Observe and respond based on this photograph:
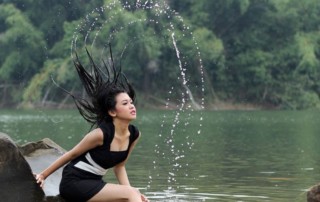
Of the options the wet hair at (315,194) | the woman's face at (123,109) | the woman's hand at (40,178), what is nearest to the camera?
the woman's face at (123,109)

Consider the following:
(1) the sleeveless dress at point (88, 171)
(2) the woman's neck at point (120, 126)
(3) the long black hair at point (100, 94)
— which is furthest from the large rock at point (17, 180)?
(2) the woman's neck at point (120, 126)

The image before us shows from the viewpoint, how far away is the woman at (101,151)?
25.1ft

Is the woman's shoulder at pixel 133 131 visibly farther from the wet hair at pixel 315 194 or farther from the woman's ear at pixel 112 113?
the wet hair at pixel 315 194

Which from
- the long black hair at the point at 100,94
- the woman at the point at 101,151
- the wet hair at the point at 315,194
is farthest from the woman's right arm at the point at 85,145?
the wet hair at the point at 315,194

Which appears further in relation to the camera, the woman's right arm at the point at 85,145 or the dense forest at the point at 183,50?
the dense forest at the point at 183,50

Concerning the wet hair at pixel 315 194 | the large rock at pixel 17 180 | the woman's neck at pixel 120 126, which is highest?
the woman's neck at pixel 120 126

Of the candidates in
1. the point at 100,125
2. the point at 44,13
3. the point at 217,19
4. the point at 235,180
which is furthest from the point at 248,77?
the point at 100,125

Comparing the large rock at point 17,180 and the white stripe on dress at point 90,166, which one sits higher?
the white stripe on dress at point 90,166

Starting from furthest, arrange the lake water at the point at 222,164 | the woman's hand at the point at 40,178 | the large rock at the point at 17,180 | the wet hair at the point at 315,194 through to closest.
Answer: the lake water at the point at 222,164
the wet hair at the point at 315,194
the large rock at the point at 17,180
the woman's hand at the point at 40,178

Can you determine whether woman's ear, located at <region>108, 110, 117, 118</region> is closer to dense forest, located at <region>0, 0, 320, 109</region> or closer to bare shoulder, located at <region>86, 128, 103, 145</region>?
bare shoulder, located at <region>86, 128, 103, 145</region>

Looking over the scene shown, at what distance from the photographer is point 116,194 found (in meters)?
7.64

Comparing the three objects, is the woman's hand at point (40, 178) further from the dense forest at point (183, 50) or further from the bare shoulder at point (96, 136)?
the dense forest at point (183, 50)

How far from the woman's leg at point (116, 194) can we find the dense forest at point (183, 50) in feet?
155

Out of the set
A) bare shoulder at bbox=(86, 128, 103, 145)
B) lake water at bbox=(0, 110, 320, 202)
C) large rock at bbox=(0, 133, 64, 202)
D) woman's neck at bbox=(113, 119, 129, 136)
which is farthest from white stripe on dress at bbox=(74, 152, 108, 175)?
lake water at bbox=(0, 110, 320, 202)
